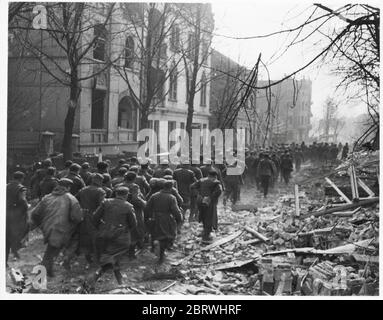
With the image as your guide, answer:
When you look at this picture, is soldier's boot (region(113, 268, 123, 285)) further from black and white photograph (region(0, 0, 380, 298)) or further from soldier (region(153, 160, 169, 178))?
soldier (region(153, 160, 169, 178))

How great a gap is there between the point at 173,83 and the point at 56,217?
6407mm

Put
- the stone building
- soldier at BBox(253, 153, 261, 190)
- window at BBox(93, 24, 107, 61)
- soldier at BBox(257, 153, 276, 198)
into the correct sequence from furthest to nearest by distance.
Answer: soldier at BBox(253, 153, 261, 190) → soldier at BBox(257, 153, 276, 198) → window at BBox(93, 24, 107, 61) → the stone building

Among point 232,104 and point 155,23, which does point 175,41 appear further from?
point 232,104

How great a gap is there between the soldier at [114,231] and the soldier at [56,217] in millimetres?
442

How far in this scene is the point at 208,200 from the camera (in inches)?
321

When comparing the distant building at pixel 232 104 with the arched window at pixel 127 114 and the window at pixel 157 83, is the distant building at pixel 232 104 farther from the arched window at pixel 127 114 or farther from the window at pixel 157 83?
the arched window at pixel 127 114

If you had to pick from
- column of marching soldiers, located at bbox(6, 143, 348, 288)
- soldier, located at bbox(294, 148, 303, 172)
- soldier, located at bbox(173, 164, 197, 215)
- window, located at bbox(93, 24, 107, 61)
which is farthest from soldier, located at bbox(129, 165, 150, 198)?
soldier, located at bbox(294, 148, 303, 172)

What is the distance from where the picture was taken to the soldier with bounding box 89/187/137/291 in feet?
18.4

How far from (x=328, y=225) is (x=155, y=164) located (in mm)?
3832

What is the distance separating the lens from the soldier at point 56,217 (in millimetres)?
5695

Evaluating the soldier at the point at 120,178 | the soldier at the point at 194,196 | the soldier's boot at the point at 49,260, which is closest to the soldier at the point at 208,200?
the soldier at the point at 194,196
